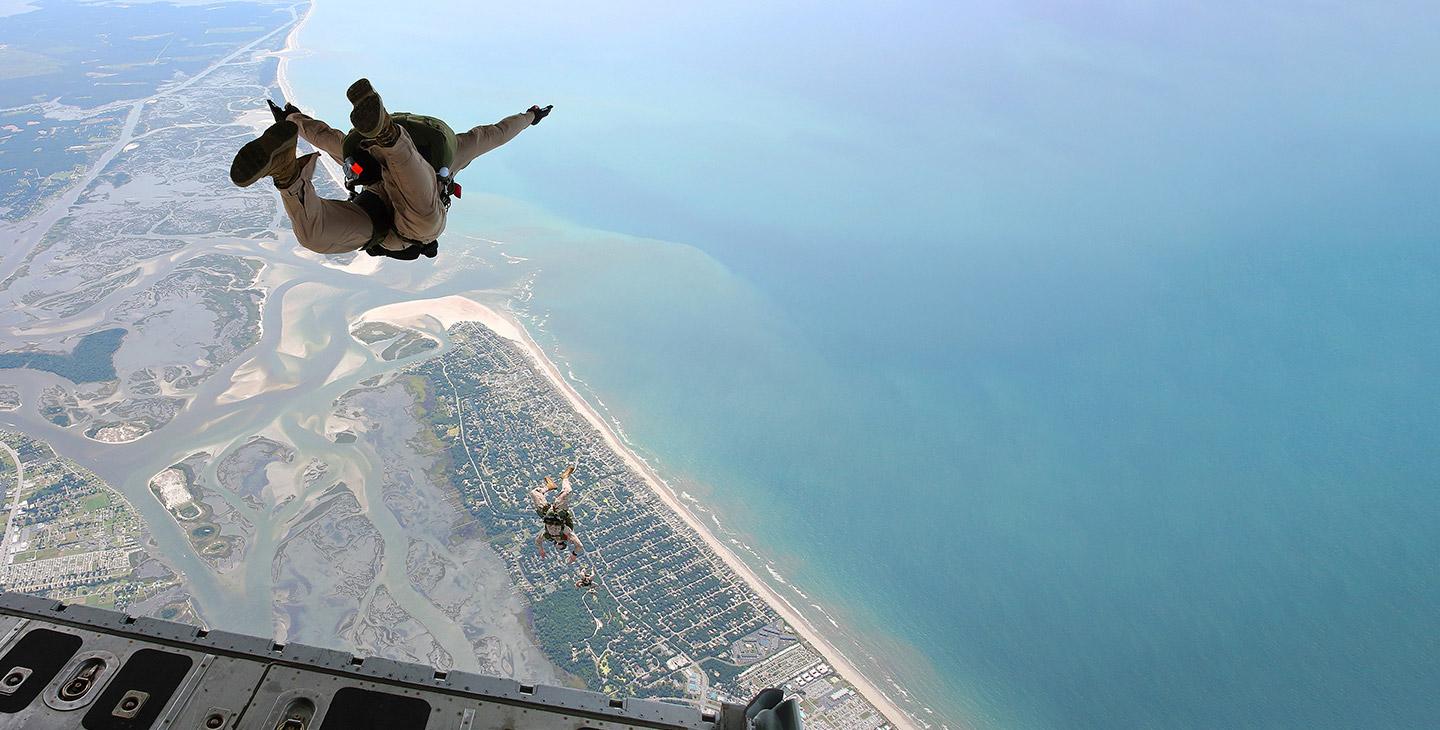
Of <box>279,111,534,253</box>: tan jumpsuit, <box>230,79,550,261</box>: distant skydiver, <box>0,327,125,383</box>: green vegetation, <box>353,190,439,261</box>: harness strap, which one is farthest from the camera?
<box>0,327,125,383</box>: green vegetation

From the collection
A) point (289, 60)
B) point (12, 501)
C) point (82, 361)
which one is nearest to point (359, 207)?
point (12, 501)

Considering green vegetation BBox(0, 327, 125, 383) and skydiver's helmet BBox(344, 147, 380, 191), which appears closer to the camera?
skydiver's helmet BBox(344, 147, 380, 191)

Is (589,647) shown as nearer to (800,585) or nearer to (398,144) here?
(800,585)

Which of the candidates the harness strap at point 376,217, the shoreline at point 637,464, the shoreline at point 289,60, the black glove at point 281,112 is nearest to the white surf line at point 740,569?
the shoreline at point 637,464

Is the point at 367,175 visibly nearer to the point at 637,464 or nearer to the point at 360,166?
the point at 360,166

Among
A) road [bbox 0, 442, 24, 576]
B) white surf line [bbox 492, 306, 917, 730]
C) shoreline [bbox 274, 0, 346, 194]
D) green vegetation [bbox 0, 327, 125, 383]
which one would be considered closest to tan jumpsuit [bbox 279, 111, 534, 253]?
white surf line [bbox 492, 306, 917, 730]

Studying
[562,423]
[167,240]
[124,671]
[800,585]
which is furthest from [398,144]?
[167,240]

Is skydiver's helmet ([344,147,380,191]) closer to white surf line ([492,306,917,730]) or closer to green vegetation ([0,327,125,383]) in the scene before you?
white surf line ([492,306,917,730])

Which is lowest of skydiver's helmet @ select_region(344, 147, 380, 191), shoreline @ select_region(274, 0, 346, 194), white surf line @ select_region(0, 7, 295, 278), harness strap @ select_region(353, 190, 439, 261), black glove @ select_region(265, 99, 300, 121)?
white surf line @ select_region(0, 7, 295, 278)
